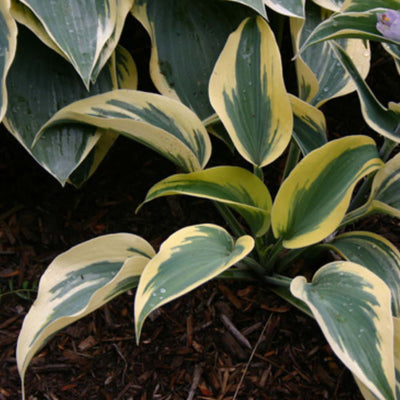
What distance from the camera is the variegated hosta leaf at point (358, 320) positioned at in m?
0.72

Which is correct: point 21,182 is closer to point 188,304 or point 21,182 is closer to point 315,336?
point 188,304

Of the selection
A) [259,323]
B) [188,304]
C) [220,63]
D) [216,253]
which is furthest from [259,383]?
[220,63]

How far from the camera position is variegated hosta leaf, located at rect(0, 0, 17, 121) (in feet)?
3.19

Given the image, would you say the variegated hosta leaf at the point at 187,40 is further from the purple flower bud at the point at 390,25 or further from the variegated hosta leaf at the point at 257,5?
the purple flower bud at the point at 390,25

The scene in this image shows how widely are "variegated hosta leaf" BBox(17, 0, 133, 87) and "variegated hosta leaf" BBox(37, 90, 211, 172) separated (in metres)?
0.06

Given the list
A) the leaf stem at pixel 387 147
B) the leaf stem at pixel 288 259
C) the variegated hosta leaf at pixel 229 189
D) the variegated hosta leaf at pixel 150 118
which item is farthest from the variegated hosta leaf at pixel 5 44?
the leaf stem at pixel 387 147

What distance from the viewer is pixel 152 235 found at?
1.31 m

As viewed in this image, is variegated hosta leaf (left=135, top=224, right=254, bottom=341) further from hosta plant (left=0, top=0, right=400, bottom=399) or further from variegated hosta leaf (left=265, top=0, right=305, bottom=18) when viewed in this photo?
variegated hosta leaf (left=265, top=0, right=305, bottom=18)

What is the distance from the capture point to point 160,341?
3.72 ft

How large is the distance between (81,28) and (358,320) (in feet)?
2.53

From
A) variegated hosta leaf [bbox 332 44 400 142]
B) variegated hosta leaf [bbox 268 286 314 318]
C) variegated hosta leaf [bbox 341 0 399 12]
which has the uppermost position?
variegated hosta leaf [bbox 341 0 399 12]

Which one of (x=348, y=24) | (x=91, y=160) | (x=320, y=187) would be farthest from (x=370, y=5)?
(x=91, y=160)

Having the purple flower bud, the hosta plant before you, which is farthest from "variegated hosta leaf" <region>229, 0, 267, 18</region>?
the purple flower bud

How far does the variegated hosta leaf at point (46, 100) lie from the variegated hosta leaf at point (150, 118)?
3cm
